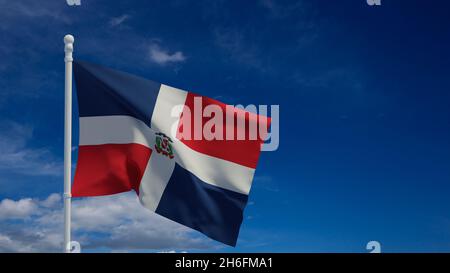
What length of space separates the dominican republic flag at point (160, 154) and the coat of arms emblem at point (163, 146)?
0.02 m

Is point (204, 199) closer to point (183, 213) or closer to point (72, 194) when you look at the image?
Answer: point (183, 213)

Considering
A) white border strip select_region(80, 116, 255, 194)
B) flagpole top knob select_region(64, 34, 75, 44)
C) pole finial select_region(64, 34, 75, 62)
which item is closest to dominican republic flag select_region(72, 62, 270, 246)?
white border strip select_region(80, 116, 255, 194)

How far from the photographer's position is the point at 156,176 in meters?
9.53

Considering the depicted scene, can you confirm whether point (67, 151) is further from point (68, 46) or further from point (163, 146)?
point (68, 46)

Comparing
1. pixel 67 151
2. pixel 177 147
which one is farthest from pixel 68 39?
pixel 177 147

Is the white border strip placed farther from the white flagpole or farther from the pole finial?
the pole finial

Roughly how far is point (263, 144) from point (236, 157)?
1.87 ft

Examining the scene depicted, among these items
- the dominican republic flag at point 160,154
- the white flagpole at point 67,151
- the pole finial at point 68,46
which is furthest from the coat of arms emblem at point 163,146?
the pole finial at point 68,46

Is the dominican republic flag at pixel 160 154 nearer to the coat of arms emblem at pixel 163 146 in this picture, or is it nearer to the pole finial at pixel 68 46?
the coat of arms emblem at pixel 163 146

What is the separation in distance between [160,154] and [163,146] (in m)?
0.15

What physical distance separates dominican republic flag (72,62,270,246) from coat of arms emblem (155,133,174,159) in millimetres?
17

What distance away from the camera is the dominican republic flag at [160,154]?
937cm
